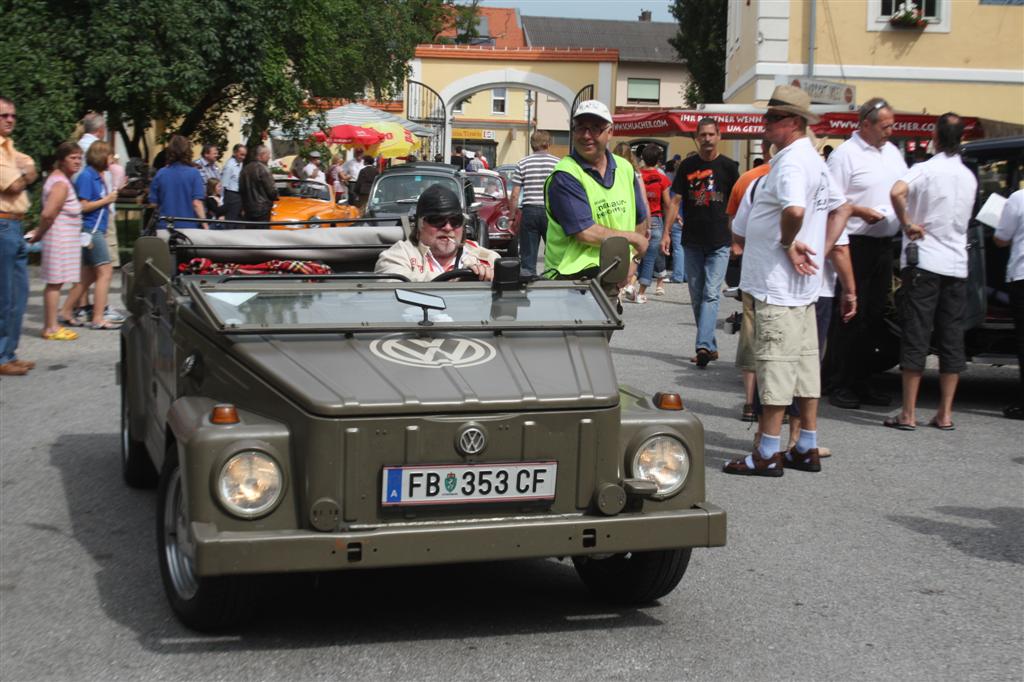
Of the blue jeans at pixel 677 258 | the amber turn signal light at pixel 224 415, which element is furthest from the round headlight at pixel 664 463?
the blue jeans at pixel 677 258

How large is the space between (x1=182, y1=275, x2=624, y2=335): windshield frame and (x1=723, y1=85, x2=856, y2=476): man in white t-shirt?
2.05m

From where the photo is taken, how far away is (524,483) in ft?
15.2

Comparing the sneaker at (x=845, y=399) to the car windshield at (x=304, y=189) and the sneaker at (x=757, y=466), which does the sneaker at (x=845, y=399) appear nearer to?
the sneaker at (x=757, y=466)

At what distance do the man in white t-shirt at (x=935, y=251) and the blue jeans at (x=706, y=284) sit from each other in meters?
2.63

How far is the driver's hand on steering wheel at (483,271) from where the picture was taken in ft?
18.9

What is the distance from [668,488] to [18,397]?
6.80 metres

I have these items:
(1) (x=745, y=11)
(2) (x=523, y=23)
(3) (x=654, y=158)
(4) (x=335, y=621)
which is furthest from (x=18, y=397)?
(2) (x=523, y=23)

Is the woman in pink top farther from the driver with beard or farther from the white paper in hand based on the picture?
the white paper in hand

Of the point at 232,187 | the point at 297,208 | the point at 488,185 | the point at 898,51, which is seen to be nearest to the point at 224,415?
the point at 297,208

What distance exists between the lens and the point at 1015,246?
9609mm

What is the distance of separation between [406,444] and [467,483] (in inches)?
10.0

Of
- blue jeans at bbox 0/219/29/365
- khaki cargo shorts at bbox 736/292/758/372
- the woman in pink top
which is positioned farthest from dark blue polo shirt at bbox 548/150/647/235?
the woman in pink top

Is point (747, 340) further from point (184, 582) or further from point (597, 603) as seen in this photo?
point (184, 582)

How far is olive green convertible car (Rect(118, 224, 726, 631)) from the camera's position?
4.40 meters
